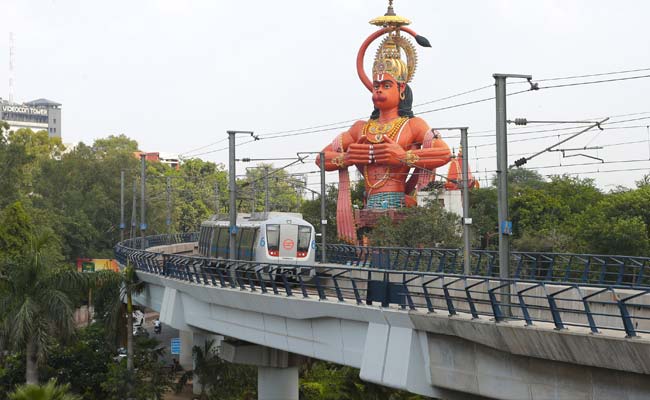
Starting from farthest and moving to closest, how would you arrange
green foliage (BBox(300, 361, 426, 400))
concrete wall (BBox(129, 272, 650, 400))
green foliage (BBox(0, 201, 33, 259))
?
1. green foliage (BBox(0, 201, 33, 259))
2. green foliage (BBox(300, 361, 426, 400))
3. concrete wall (BBox(129, 272, 650, 400))

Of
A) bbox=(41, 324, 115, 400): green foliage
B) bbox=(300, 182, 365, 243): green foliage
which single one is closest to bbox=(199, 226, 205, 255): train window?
bbox=(41, 324, 115, 400): green foliage

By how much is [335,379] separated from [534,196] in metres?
40.9

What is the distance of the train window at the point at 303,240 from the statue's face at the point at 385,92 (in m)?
28.6

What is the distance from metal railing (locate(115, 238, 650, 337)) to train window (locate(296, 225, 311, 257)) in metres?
1.70

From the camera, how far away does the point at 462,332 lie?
72.5ft

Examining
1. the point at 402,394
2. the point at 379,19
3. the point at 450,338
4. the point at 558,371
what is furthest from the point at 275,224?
the point at 379,19

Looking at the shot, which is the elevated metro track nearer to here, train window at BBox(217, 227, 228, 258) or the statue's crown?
train window at BBox(217, 227, 228, 258)

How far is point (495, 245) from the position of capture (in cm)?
8094

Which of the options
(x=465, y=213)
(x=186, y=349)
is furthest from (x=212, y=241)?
(x=465, y=213)

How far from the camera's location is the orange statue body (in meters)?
71.2

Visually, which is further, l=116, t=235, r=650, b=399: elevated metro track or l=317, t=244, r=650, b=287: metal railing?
l=317, t=244, r=650, b=287: metal railing

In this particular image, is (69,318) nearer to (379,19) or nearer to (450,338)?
(450,338)

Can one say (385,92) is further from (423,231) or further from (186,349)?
(186,349)

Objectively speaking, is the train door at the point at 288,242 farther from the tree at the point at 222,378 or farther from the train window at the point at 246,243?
the tree at the point at 222,378
